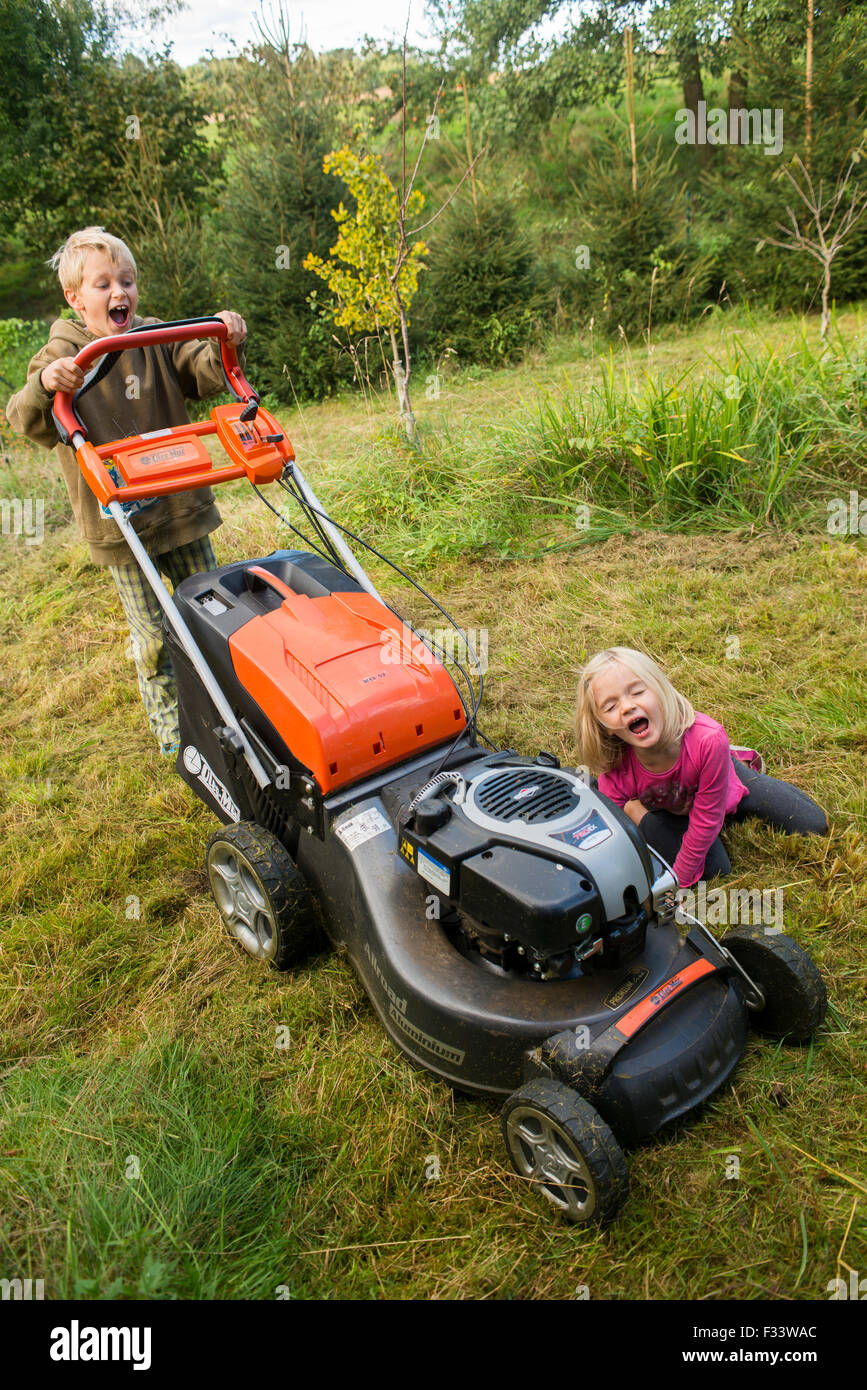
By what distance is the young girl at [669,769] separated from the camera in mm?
2369

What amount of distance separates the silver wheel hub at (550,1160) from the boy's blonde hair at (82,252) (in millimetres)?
2540

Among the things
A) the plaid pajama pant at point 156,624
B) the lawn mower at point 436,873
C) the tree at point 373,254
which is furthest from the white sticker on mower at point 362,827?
the tree at point 373,254

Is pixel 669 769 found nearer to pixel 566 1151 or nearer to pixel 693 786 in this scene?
pixel 693 786

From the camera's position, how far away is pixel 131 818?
330cm

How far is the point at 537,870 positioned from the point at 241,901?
111 cm

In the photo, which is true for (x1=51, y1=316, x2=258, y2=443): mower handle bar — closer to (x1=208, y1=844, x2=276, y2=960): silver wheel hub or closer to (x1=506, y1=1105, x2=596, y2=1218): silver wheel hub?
(x1=208, y1=844, x2=276, y2=960): silver wheel hub

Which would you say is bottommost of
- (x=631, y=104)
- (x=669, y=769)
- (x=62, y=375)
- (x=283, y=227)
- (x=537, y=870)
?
(x=669, y=769)

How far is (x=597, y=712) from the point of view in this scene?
2.42 metres

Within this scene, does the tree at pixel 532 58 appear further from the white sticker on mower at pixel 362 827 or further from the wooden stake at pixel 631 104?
the white sticker on mower at pixel 362 827

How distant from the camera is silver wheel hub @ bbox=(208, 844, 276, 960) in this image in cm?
250

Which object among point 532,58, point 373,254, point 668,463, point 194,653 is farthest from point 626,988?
point 532,58

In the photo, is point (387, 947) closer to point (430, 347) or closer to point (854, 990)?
point (854, 990)
